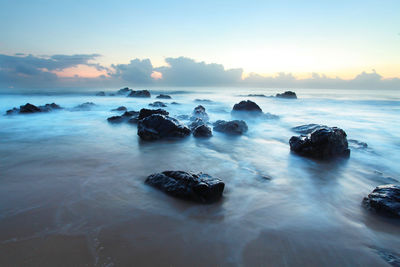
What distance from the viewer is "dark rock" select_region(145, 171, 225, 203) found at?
10.1 feet

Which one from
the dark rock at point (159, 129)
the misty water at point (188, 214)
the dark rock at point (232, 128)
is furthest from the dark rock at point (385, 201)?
the dark rock at point (159, 129)

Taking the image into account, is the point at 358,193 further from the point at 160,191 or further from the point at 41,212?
the point at 41,212

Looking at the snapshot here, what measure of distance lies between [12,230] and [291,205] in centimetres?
362

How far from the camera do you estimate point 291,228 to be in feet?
8.43

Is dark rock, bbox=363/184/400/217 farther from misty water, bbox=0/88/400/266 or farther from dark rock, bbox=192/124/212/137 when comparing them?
dark rock, bbox=192/124/212/137

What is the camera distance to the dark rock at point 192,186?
3.08m

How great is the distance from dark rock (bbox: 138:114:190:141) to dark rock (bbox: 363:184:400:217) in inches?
218

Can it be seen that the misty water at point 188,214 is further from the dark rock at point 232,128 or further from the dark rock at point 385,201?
Result: the dark rock at point 232,128

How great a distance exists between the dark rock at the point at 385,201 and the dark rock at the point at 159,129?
5540mm

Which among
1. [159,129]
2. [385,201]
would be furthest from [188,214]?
[159,129]

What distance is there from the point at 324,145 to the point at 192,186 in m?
4.09

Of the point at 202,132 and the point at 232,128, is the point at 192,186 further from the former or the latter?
the point at 232,128

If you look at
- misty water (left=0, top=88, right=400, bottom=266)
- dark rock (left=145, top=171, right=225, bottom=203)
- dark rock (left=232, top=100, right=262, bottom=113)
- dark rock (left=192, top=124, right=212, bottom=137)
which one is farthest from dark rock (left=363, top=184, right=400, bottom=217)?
dark rock (left=232, top=100, right=262, bottom=113)

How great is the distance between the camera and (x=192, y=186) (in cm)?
315
